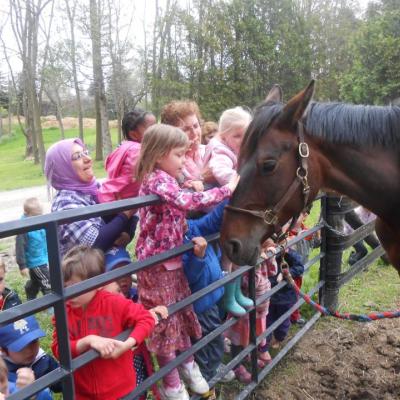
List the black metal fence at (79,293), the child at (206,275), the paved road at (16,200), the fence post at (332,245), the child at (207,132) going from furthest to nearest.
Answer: the paved road at (16,200) < the child at (207,132) < the fence post at (332,245) < the child at (206,275) < the black metal fence at (79,293)

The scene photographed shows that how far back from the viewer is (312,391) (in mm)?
2824

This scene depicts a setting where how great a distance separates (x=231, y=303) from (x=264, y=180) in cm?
99

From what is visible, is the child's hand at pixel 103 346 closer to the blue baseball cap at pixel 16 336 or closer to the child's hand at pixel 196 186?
the blue baseball cap at pixel 16 336

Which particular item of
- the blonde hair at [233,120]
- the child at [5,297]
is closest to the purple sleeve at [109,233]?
the child at [5,297]

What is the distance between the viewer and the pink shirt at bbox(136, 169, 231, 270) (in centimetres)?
186

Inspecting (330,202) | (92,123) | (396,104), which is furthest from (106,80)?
(92,123)

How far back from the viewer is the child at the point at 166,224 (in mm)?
1911

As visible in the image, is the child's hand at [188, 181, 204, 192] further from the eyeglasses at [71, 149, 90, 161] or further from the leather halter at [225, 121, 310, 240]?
the eyeglasses at [71, 149, 90, 161]

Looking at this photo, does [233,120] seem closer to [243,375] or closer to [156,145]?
[156,145]

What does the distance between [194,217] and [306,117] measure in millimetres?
838

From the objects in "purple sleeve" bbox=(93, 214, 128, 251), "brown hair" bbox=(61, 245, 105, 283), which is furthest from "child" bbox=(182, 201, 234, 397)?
"brown hair" bbox=(61, 245, 105, 283)

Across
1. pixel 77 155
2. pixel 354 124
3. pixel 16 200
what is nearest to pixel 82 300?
pixel 77 155

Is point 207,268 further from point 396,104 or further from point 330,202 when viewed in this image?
point 330,202

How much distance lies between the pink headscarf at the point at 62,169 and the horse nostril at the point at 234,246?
945 millimetres
